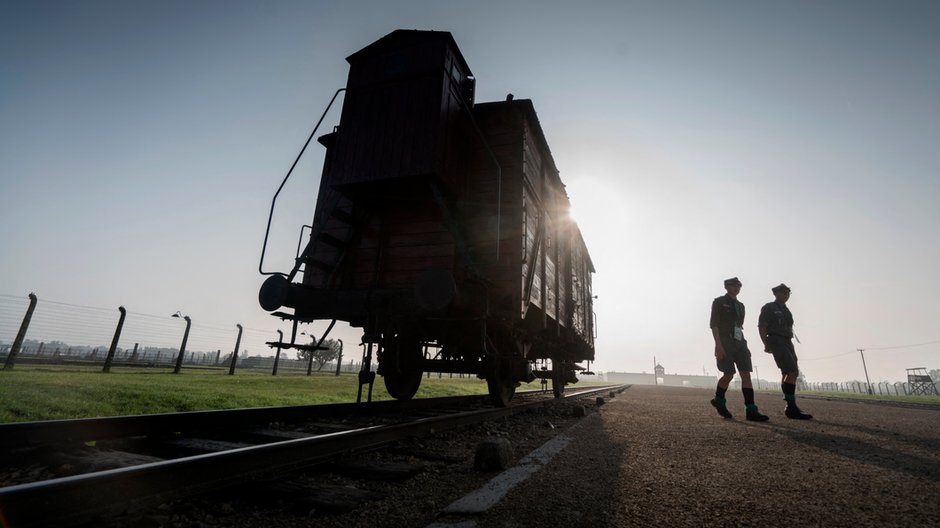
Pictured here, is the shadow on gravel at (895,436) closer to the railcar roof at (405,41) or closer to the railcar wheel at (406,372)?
the railcar wheel at (406,372)

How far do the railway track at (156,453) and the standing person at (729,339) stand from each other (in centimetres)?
448

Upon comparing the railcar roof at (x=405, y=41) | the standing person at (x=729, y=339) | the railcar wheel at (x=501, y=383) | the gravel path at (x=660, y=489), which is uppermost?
the railcar roof at (x=405, y=41)

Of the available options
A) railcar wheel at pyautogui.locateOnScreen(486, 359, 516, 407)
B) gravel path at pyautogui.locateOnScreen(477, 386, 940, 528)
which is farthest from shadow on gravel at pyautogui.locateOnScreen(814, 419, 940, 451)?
railcar wheel at pyautogui.locateOnScreen(486, 359, 516, 407)

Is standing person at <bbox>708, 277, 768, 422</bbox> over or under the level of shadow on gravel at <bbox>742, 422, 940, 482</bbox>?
over

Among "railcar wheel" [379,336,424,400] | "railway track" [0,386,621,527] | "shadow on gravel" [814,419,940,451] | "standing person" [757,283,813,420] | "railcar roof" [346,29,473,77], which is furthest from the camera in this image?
"railcar wheel" [379,336,424,400]

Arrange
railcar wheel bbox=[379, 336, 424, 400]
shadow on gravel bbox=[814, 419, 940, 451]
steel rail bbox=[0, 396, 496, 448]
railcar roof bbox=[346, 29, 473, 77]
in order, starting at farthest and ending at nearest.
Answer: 1. railcar wheel bbox=[379, 336, 424, 400]
2. railcar roof bbox=[346, 29, 473, 77]
3. shadow on gravel bbox=[814, 419, 940, 451]
4. steel rail bbox=[0, 396, 496, 448]

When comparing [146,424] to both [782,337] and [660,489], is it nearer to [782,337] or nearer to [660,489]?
[660,489]

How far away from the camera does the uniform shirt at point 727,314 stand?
6.29m

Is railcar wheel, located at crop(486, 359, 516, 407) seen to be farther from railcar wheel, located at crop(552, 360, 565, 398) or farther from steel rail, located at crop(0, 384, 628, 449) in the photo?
railcar wheel, located at crop(552, 360, 565, 398)

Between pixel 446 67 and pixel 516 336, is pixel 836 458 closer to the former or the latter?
pixel 516 336

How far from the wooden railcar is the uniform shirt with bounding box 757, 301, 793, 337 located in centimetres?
354

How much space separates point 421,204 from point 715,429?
5.07 metres

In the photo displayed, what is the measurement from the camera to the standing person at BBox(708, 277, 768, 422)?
6047 millimetres

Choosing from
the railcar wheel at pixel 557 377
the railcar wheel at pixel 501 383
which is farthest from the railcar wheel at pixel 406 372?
the railcar wheel at pixel 557 377
